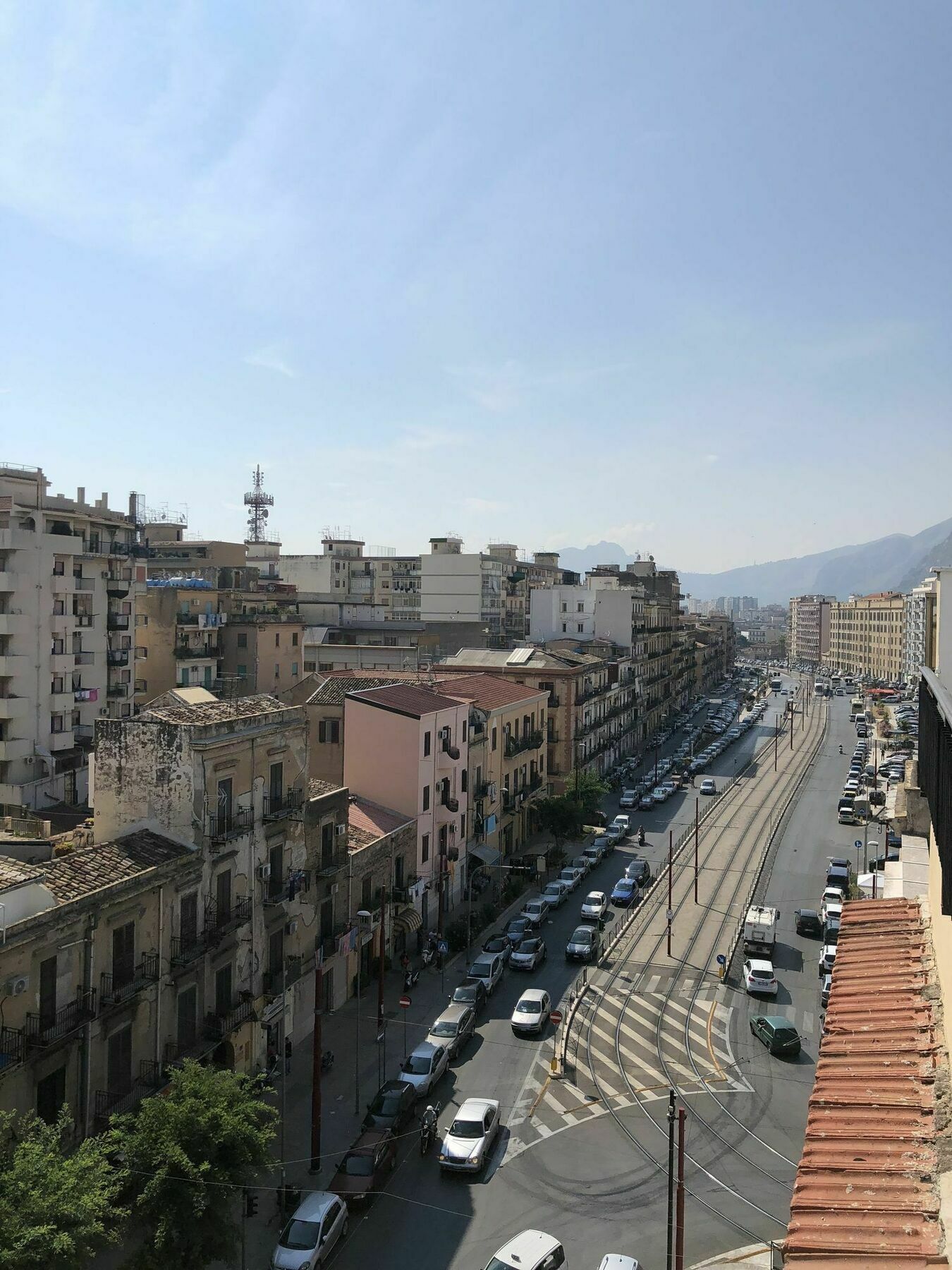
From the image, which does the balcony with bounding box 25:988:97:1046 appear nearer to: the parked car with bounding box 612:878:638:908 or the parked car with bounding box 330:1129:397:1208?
the parked car with bounding box 330:1129:397:1208

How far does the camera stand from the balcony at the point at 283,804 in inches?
1353

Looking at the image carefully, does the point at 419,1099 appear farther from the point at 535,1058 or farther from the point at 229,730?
the point at 229,730

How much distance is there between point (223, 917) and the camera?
3103 cm

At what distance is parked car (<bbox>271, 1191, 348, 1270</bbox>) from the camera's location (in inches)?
928

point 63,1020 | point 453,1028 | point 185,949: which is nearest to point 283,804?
point 185,949

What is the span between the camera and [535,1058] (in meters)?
35.8

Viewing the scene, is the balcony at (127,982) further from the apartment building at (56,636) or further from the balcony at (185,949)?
the apartment building at (56,636)

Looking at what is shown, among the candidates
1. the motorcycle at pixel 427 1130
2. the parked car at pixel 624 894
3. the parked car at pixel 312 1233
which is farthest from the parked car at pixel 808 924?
the parked car at pixel 312 1233

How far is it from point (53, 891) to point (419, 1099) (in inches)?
581

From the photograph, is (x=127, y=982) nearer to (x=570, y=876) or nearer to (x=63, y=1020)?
(x=63, y=1020)

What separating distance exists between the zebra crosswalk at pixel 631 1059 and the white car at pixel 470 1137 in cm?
87

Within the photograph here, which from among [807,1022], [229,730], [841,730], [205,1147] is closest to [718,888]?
[807,1022]

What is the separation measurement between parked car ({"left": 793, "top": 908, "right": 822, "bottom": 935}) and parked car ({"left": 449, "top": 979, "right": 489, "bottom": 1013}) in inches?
728

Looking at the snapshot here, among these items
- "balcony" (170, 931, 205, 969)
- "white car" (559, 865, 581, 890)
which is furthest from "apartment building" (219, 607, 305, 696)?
"balcony" (170, 931, 205, 969)
